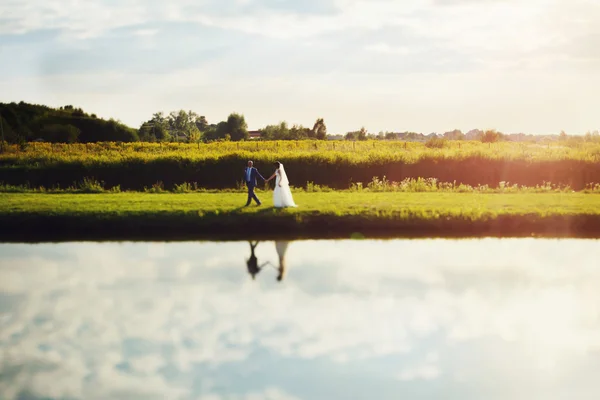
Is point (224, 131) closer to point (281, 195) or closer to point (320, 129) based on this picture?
point (320, 129)

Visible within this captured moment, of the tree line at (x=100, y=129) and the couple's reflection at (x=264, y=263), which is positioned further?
the tree line at (x=100, y=129)

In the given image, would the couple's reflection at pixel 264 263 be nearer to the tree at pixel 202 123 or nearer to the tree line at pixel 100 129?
the tree line at pixel 100 129

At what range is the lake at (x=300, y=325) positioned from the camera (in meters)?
8.66

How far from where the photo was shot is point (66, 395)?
27.2 feet

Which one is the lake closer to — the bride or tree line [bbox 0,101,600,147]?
the bride

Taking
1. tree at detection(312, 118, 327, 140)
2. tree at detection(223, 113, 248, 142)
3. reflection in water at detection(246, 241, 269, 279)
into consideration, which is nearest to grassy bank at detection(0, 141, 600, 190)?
reflection in water at detection(246, 241, 269, 279)

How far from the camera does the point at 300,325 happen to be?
34.9 feet

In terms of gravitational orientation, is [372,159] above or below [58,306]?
above

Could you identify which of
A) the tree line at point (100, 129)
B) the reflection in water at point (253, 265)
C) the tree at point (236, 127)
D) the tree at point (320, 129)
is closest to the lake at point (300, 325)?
the reflection in water at point (253, 265)

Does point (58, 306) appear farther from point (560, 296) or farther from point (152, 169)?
point (152, 169)

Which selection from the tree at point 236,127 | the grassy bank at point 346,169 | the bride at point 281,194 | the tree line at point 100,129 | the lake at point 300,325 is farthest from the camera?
the tree at point 236,127

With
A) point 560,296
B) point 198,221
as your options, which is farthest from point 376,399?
point 198,221

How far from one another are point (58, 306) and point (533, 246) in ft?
37.4

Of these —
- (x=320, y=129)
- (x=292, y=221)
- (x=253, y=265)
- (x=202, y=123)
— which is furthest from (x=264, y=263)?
(x=202, y=123)
